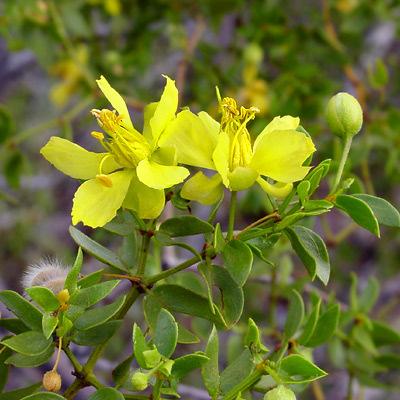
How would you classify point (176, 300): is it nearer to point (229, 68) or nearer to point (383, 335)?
point (383, 335)

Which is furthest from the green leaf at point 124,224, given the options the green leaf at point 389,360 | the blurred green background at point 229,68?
the green leaf at point 389,360

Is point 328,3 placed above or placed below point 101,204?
below

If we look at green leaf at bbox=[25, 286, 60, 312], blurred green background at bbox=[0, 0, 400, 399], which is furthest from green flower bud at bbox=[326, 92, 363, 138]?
blurred green background at bbox=[0, 0, 400, 399]

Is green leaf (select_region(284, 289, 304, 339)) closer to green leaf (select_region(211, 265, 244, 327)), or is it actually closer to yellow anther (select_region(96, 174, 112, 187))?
green leaf (select_region(211, 265, 244, 327))

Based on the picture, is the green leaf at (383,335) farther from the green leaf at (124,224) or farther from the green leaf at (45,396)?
the green leaf at (45,396)

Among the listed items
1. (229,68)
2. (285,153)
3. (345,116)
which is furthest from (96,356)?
(229,68)

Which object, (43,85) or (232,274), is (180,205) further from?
(43,85)

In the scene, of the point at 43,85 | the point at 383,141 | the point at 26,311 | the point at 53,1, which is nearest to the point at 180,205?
the point at 26,311
